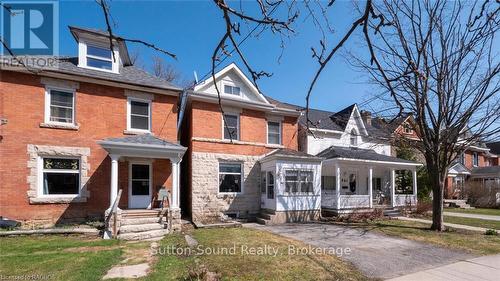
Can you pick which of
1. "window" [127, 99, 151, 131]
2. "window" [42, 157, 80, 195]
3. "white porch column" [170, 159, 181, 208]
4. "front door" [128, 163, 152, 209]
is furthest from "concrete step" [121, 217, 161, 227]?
"window" [127, 99, 151, 131]

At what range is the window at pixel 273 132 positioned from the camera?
64.5 feet

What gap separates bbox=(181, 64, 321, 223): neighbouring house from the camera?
55.2ft

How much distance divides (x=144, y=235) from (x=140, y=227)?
775 millimetres

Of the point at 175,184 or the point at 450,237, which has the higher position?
the point at 175,184

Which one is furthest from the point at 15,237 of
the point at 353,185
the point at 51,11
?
the point at 353,185

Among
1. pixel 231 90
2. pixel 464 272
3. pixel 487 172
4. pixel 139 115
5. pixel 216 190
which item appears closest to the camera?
pixel 464 272

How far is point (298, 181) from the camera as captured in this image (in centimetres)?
1753

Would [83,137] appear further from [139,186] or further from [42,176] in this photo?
[139,186]

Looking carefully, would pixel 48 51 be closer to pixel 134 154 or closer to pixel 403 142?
pixel 134 154

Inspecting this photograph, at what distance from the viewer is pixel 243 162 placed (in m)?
18.1

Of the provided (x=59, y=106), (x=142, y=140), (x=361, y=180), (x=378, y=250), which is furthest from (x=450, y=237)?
(x=59, y=106)

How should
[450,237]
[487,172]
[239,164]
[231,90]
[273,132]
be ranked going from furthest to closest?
1. [487,172]
2. [273,132]
3. [231,90]
4. [239,164]
5. [450,237]

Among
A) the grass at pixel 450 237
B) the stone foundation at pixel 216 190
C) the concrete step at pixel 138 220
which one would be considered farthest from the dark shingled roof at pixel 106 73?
the grass at pixel 450 237

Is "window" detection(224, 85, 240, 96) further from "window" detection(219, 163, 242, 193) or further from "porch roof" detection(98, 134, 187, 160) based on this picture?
"porch roof" detection(98, 134, 187, 160)
